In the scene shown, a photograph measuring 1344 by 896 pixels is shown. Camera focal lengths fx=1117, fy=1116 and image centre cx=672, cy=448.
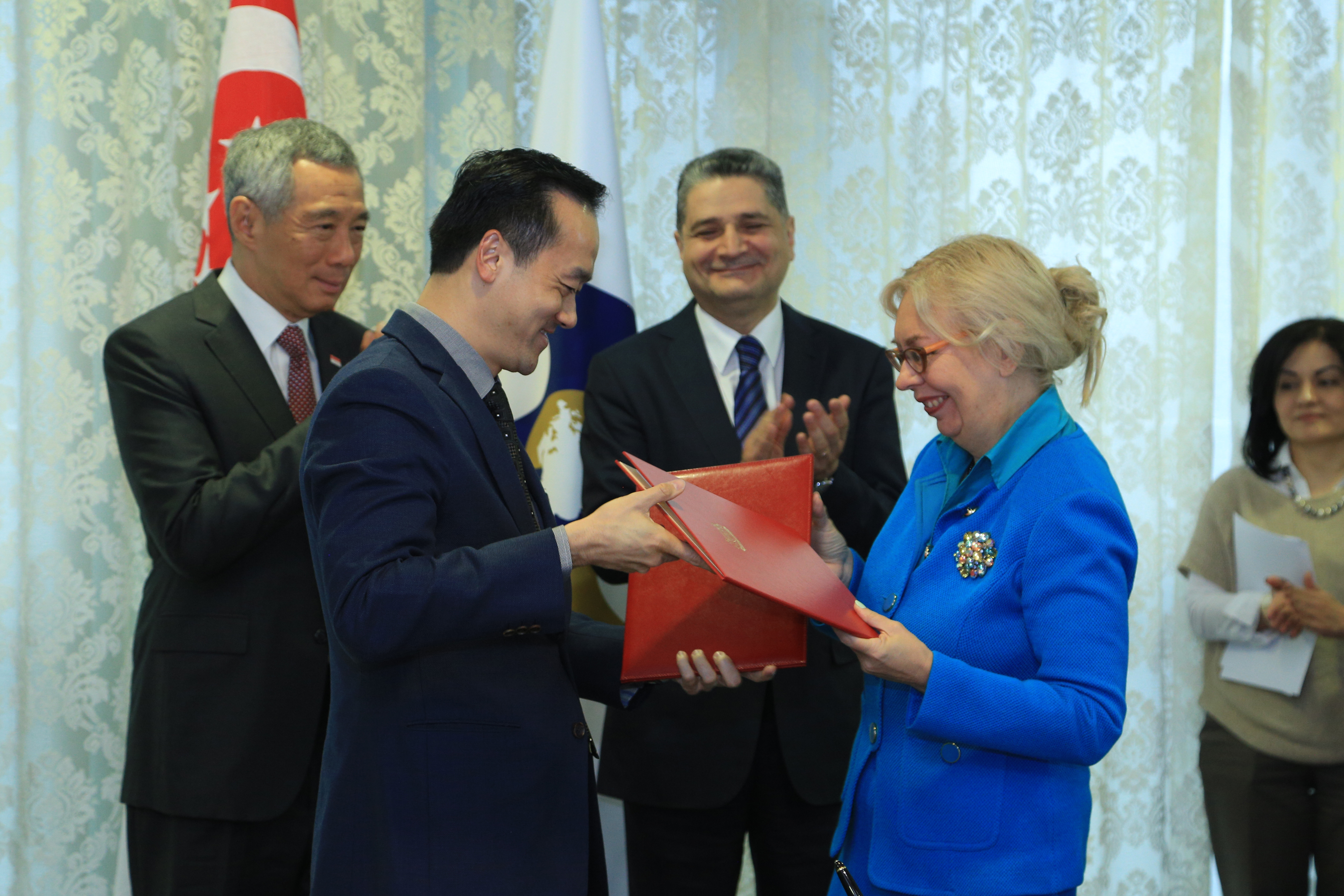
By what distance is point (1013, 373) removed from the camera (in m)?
1.74


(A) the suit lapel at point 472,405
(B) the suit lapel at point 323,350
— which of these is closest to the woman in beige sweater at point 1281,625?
(A) the suit lapel at point 472,405

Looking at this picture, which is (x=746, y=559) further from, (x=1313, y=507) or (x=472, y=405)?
(x=1313, y=507)

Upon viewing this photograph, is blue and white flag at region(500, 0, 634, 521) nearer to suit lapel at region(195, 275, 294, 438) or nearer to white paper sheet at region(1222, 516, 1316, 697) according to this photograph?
suit lapel at region(195, 275, 294, 438)

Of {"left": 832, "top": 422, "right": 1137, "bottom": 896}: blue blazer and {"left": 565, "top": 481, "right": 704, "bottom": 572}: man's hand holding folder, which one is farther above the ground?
{"left": 565, "top": 481, "right": 704, "bottom": 572}: man's hand holding folder

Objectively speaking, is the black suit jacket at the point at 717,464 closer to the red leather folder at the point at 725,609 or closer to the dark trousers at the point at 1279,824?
the red leather folder at the point at 725,609

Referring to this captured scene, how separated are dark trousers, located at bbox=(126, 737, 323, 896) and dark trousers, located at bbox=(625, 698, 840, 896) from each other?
0.72 m

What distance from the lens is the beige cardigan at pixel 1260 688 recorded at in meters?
2.93

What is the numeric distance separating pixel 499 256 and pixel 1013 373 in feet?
2.66

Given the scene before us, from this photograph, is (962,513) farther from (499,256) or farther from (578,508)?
(578,508)

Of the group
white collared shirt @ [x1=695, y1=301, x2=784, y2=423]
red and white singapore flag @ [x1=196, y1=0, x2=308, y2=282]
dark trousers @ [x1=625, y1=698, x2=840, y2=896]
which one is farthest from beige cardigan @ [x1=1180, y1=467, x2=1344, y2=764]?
red and white singapore flag @ [x1=196, y1=0, x2=308, y2=282]

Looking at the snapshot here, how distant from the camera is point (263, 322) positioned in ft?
7.90

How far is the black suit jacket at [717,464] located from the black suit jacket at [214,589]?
68cm

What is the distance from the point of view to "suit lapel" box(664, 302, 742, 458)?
2555 mm

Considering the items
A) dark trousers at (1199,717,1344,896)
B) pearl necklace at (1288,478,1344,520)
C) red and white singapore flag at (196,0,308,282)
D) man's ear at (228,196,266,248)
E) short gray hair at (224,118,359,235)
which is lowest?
dark trousers at (1199,717,1344,896)
